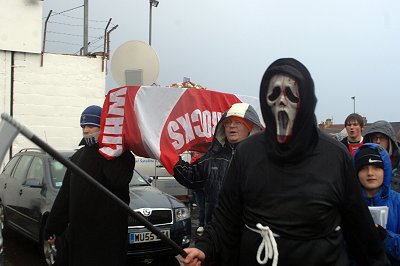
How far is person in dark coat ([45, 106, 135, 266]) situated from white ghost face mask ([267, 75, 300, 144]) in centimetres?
162

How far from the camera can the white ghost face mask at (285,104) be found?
1.97 metres

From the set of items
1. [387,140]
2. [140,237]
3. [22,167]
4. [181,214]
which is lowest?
[140,237]

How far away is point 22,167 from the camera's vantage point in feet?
24.5

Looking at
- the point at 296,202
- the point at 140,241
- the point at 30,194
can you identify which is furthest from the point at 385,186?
the point at 30,194

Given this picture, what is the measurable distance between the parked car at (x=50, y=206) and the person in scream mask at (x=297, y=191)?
3.94m

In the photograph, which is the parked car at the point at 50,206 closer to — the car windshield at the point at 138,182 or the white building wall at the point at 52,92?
the car windshield at the point at 138,182

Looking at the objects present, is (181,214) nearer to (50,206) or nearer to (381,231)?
(50,206)

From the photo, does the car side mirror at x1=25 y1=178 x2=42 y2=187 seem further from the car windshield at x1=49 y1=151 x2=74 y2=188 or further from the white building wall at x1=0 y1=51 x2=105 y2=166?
the white building wall at x1=0 y1=51 x2=105 y2=166

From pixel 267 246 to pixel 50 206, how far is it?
15.2 feet

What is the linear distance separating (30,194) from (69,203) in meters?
3.64

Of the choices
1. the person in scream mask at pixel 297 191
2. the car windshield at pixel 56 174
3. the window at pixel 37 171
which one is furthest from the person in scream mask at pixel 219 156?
the window at pixel 37 171

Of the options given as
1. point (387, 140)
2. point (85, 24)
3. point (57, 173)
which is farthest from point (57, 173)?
point (85, 24)

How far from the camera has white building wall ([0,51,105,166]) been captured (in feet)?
42.3

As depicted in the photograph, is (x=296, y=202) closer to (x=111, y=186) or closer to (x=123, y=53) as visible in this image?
(x=111, y=186)
